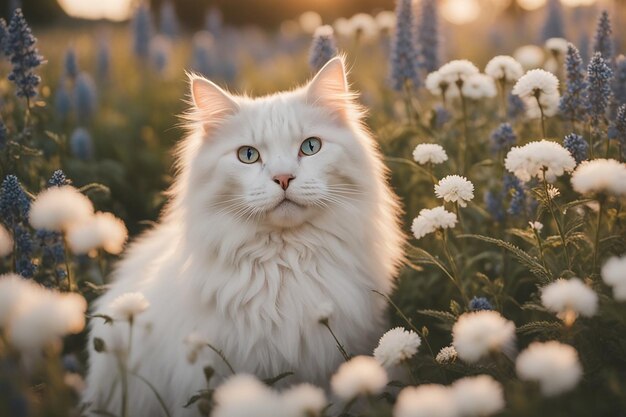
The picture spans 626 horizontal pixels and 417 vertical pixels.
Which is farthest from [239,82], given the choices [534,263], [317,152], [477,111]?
[534,263]

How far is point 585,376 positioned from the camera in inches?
62.2

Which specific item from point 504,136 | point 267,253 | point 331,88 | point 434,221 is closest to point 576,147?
point 504,136

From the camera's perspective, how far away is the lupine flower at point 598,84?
2.08 meters

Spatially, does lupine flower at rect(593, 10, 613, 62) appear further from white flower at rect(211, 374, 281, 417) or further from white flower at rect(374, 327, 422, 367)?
white flower at rect(211, 374, 281, 417)

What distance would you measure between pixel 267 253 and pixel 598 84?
4.68 ft

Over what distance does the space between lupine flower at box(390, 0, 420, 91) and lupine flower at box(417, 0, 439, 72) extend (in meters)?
0.35

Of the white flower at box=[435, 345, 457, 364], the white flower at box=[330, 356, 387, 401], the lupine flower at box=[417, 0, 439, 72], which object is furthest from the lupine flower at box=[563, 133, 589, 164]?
the lupine flower at box=[417, 0, 439, 72]

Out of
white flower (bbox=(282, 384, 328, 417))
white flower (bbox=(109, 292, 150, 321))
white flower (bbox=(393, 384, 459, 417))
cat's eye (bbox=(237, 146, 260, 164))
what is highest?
cat's eye (bbox=(237, 146, 260, 164))

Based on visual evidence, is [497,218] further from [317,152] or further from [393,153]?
[317,152]

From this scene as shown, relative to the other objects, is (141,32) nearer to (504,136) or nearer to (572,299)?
(504,136)

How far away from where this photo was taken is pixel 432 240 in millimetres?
2865

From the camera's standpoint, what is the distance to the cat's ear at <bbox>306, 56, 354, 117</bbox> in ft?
7.27

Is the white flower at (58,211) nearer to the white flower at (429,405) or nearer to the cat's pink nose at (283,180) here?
the cat's pink nose at (283,180)

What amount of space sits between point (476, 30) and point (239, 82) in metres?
6.13
